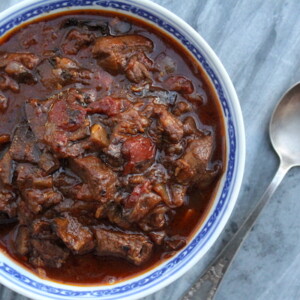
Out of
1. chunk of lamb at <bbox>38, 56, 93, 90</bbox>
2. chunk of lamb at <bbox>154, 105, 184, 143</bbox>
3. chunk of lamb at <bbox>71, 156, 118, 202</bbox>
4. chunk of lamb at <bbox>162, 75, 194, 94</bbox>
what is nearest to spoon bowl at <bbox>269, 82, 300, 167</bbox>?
chunk of lamb at <bbox>162, 75, 194, 94</bbox>

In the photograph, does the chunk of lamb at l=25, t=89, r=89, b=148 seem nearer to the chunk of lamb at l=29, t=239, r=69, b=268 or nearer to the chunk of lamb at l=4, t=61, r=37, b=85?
the chunk of lamb at l=4, t=61, r=37, b=85

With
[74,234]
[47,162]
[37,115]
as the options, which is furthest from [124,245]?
[37,115]

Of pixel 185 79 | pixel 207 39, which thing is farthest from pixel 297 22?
pixel 185 79

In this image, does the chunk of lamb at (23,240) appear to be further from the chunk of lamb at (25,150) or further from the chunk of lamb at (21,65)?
the chunk of lamb at (21,65)

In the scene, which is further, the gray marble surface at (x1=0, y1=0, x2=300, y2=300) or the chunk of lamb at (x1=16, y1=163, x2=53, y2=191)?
the gray marble surface at (x1=0, y1=0, x2=300, y2=300)

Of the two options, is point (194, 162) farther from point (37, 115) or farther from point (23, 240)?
point (23, 240)

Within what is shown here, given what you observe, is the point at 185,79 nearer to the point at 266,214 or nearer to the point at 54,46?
the point at 54,46

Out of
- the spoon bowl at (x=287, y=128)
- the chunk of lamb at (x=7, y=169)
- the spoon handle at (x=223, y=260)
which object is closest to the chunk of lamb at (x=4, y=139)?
the chunk of lamb at (x=7, y=169)
